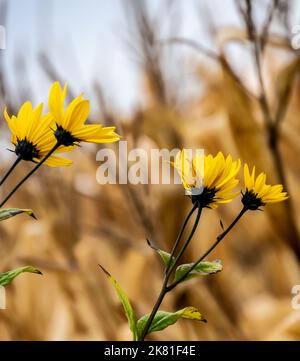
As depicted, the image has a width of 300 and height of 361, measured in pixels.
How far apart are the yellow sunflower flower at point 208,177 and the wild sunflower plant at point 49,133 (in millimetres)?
15

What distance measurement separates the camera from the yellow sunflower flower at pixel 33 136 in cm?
9

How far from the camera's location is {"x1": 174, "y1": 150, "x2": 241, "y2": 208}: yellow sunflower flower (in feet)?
0.30

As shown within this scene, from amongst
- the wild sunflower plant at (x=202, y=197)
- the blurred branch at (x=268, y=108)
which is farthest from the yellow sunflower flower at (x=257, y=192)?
the blurred branch at (x=268, y=108)

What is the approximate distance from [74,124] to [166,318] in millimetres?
39

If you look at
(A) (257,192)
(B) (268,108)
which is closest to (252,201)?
(A) (257,192)

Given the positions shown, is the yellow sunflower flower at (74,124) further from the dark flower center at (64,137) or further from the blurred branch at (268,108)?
the blurred branch at (268,108)

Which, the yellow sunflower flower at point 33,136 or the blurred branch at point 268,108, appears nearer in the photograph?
the yellow sunflower flower at point 33,136

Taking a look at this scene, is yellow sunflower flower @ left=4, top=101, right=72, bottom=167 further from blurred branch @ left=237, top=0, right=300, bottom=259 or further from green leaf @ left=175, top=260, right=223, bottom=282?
blurred branch @ left=237, top=0, right=300, bottom=259

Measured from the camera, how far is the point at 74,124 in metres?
0.09

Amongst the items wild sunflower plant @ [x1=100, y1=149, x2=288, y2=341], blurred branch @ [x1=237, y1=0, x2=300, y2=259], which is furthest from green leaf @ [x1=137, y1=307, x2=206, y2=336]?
blurred branch @ [x1=237, y1=0, x2=300, y2=259]

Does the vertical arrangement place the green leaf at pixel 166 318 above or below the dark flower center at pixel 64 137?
below

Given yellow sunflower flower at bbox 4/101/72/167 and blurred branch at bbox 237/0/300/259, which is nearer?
→ yellow sunflower flower at bbox 4/101/72/167

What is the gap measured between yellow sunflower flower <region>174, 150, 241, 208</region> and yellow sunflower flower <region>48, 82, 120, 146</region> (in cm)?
1

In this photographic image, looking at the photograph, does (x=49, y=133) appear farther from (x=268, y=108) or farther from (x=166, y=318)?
(x=268, y=108)
